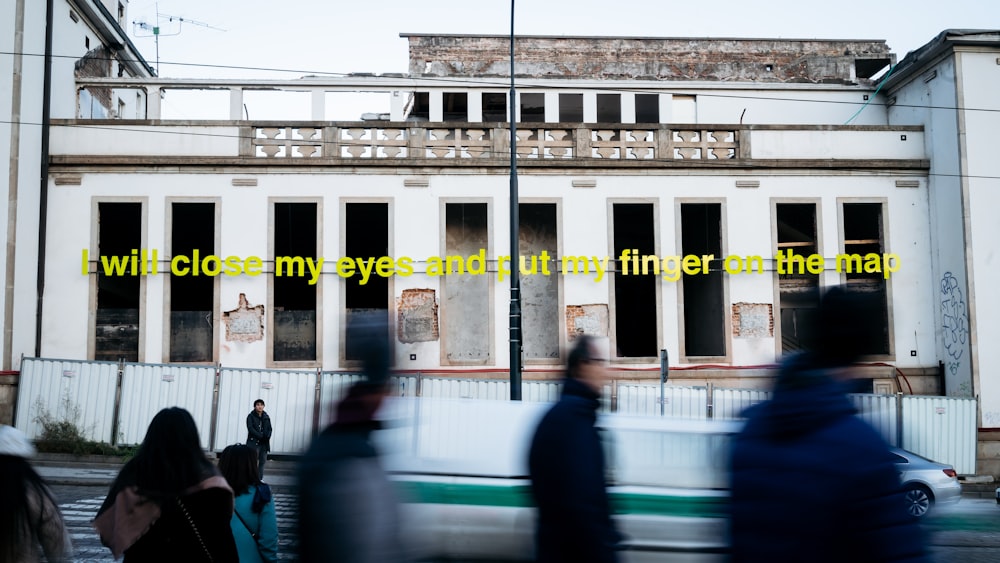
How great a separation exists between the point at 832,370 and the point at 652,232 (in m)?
24.8

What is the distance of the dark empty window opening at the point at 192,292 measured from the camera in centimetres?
2559

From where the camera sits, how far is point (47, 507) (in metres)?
4.26

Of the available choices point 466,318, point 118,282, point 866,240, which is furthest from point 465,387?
point 866,240

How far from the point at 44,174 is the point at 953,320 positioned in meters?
24.8

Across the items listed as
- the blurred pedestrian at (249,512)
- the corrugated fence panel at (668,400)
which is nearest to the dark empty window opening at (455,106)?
the corrugated fence panel at (668,400)

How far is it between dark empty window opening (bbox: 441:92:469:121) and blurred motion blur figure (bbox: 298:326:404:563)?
3003cm

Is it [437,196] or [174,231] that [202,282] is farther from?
[437,196]

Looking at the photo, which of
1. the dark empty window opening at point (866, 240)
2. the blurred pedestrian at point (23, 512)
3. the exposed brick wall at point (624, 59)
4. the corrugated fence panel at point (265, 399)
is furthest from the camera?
the exposed brick wall at point (624, 59)

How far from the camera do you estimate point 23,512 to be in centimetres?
413

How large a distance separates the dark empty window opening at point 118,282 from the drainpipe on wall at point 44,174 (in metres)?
1.34

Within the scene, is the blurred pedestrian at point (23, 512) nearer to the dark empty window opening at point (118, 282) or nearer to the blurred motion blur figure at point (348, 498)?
the blurred motion blur figure at point (348, 498)

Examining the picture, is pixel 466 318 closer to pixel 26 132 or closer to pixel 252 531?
pixel 26 132

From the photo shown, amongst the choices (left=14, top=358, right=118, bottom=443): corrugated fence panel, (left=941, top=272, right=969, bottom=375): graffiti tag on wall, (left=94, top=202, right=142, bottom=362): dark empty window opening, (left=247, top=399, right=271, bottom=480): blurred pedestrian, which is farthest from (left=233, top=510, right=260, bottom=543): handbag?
(left=941, top=272, right=969, bottom=375): graffiti tag on wall

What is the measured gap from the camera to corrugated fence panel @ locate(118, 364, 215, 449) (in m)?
23.3
